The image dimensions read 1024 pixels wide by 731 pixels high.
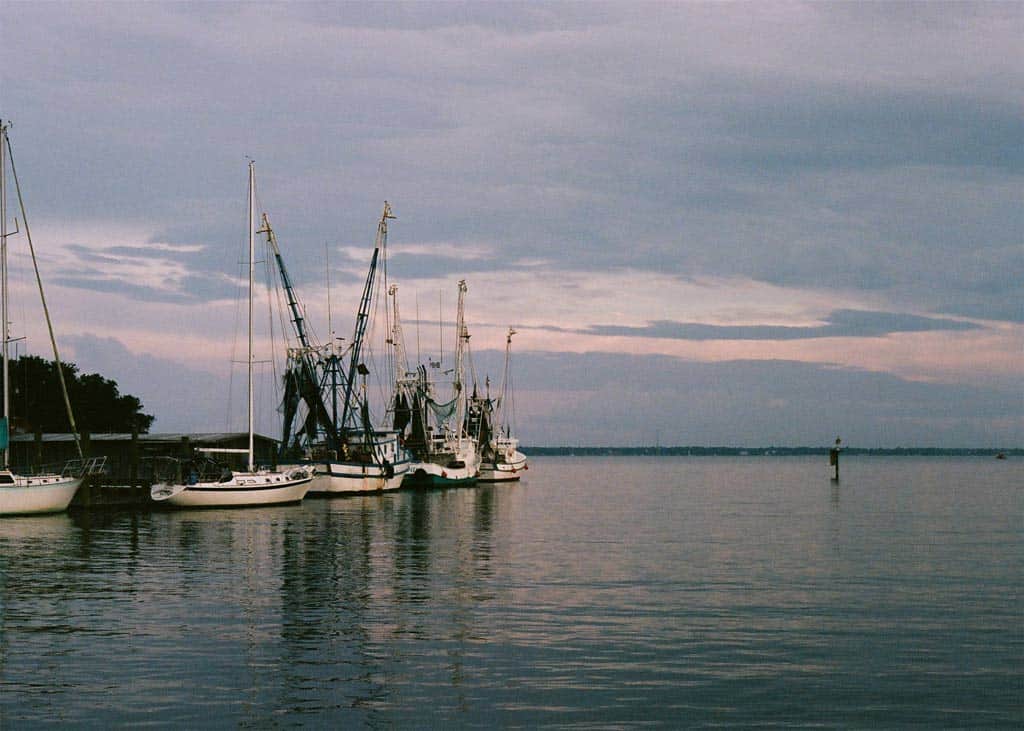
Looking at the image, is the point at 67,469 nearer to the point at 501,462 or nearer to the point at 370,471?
the point at 370,471

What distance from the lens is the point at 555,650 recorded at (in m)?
27.0

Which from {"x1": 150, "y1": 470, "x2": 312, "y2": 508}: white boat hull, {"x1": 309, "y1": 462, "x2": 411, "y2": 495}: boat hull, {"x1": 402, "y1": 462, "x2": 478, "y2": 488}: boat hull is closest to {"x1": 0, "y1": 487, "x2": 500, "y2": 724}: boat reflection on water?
{"x1": 150, "y1": 470, "x2": 312, "y2": 508}: white boat hull

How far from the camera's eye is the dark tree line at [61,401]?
11562 centimetres

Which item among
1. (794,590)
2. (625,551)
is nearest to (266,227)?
(625,551)

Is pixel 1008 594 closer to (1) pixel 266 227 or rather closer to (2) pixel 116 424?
(1) pixel 266 227

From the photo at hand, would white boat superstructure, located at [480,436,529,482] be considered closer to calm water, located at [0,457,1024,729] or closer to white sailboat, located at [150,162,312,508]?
white sailboat, located at [150,162,312,508]

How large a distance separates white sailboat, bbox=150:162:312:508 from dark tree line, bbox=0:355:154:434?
1208 inches

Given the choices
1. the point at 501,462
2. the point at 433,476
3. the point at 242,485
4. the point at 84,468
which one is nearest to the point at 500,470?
the point at 501,462

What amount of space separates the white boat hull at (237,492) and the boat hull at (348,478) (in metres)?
18.8

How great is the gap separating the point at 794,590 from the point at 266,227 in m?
80.1

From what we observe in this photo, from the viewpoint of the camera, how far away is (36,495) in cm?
6800

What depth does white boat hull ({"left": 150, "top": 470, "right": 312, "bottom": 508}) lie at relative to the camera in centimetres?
7875

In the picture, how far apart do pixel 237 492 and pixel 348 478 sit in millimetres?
27136

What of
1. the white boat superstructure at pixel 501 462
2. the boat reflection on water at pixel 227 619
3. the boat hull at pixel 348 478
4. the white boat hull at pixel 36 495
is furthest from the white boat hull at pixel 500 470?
the boat reflection on water at pixel 227 619
